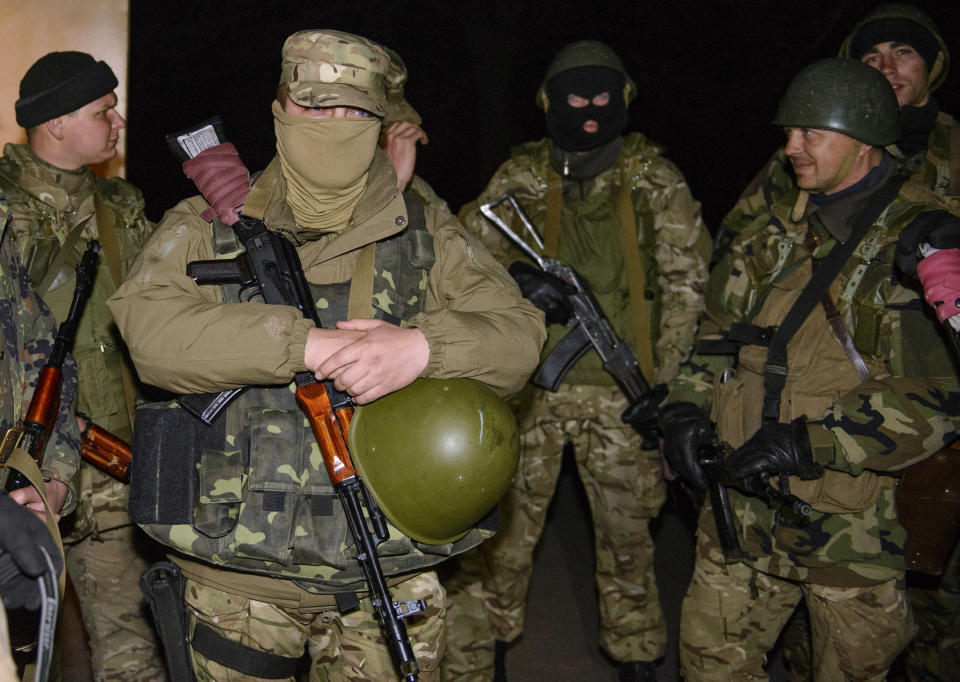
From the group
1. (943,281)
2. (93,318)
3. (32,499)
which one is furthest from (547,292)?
(32,499)

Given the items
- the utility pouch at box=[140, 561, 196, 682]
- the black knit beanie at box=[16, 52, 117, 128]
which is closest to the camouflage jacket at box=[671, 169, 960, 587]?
the utility pouch at box=[140, 561, 196, 682]

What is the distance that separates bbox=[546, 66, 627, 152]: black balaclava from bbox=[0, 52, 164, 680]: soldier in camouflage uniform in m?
1.72

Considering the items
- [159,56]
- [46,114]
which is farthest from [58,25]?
[46,114]

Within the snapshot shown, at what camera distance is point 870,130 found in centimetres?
239

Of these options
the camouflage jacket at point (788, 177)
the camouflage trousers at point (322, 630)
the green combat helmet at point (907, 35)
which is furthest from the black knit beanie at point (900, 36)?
the camouflage trousers at point (322, 630)

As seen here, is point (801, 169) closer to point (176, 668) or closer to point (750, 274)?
point (750, 274)

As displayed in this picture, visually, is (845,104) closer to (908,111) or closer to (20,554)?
(908,111)

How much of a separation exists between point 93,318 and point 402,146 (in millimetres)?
1264

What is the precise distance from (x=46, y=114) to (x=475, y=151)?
2479mm

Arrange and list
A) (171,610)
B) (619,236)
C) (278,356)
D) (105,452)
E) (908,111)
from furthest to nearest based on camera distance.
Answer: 1. (619,236)
2. (908,111)
3. (105,452)
4. (171,610)
5. (278,356)

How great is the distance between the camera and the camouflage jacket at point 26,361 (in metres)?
1.88

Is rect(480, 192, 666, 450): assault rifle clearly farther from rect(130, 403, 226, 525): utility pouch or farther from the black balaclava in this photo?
rect(130, 403, 226, 525): utility pouch

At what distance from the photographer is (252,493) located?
6.11 ft

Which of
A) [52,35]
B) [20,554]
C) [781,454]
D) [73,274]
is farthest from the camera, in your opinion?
[52,35]
